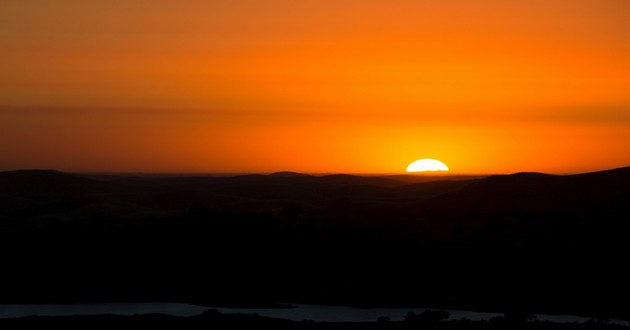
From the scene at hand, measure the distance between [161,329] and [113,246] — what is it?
19899 millimetres

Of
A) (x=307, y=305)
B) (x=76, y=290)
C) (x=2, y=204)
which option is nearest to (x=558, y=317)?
(x=307, y=305)

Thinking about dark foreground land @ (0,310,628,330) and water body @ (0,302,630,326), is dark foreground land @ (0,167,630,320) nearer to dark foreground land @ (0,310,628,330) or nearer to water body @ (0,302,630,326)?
water body @ (0,302,630,326)

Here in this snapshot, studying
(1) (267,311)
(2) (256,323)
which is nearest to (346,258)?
(1) (267,311)

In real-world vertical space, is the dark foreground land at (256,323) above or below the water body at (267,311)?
above

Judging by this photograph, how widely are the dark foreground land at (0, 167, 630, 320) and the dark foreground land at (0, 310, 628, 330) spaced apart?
6.83 meters

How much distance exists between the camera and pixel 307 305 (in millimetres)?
40719

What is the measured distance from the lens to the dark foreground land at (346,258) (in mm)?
41781

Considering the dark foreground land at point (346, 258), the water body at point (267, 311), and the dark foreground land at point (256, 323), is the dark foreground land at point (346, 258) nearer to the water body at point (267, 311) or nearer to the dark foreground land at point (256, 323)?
the water body at point (267, 311)

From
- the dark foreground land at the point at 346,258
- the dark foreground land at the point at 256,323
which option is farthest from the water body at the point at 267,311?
the dark foreground land at the point at 256,323

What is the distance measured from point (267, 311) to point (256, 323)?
20.4 feet

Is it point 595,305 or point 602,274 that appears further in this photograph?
point 602,274

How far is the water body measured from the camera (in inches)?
1439

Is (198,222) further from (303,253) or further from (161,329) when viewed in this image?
(161,329)

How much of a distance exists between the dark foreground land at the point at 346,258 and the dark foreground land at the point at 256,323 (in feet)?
22.4
